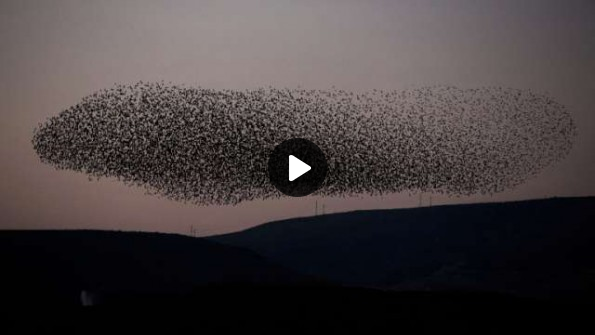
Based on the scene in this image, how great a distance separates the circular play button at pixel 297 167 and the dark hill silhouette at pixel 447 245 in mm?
259

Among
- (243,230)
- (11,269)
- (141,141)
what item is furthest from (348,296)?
(11,269)

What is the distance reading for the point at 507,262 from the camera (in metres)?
4.93

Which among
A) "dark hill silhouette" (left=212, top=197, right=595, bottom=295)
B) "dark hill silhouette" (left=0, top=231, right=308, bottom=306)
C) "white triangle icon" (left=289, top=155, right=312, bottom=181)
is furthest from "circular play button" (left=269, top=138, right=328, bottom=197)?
"dark hill silhouette" (left=0, top=231, right=308, bottom=306)

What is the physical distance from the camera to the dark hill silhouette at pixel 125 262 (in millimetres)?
4648

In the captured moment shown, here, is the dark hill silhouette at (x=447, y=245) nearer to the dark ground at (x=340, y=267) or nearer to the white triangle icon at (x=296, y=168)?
the dark ground at (x=340, y=267)

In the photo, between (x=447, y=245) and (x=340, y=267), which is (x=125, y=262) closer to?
(x=340, y=267)

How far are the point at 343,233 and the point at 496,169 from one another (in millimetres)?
1331

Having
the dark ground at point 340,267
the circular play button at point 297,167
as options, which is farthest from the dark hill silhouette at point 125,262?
the circular play button at point 297,167

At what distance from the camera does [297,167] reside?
4.97 metres

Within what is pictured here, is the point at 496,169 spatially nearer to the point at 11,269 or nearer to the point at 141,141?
the point at 141,141

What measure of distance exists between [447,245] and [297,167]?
4.48 ft

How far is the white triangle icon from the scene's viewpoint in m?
4.93

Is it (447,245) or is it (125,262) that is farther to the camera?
(447,245)

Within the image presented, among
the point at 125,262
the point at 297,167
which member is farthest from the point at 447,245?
the point at 125,262
